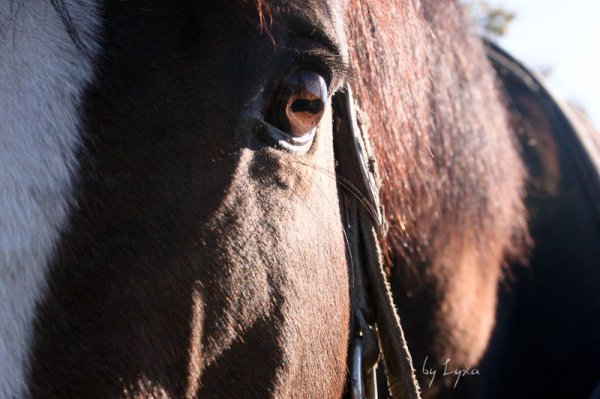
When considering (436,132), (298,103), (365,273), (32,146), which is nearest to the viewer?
(32,146)

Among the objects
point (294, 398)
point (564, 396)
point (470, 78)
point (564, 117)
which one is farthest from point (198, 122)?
point (564, 117)

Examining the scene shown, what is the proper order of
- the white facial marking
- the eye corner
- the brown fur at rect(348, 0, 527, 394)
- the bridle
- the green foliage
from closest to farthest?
the white facial marking → the eye corner → the bridle → the brown fur at rect(348, 0, 527, 394) → the green foliage

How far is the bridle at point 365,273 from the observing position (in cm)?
117

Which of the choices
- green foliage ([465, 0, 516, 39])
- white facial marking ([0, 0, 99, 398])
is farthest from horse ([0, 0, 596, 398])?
green foliage ([465, 0, 516, 39])

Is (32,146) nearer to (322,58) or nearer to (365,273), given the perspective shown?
(322,58)

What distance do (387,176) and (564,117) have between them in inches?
40.0

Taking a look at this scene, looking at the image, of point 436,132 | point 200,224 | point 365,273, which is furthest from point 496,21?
point 200,224

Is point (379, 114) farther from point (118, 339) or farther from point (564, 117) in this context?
point (564, 117)

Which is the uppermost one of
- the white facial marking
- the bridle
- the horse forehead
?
the horse forehead

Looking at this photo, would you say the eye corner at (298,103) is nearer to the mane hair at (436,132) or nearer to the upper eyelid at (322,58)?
the upper eyelid at (322,58)

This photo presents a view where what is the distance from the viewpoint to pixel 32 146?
0.75 m

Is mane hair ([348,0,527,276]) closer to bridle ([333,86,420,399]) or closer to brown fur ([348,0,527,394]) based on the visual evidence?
brown fur ([348,0,527,394])

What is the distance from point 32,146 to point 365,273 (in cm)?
63

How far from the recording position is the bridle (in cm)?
117
